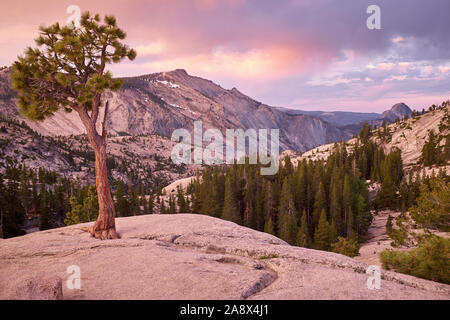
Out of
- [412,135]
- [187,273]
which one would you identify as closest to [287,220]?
[187,273]

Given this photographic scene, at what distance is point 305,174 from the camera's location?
3115 inches

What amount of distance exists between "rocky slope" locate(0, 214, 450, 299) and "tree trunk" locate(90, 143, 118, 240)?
2.13 meters

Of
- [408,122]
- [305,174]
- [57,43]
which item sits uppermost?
[408,122]

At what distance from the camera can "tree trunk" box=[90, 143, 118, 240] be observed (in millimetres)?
17188

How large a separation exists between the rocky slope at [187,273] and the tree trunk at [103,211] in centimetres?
213

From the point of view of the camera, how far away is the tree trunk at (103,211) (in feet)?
56.4

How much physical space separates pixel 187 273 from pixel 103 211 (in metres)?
10.2

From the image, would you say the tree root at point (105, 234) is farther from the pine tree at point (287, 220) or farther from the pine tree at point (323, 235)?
the pine tree at point (323, 235)

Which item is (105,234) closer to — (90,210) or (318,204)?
(90,210)

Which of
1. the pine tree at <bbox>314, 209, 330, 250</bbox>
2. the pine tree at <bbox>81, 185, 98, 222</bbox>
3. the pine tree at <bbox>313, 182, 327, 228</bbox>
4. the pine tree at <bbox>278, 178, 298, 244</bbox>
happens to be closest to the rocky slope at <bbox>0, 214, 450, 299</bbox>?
the pine tree at <bbox>81, 185, 98, 222</bbox>

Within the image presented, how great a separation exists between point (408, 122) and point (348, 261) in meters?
203

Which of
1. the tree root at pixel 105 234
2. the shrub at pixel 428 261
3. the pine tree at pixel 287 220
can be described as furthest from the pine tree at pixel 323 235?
the tree root at pixel 105 234
